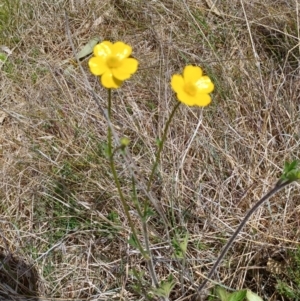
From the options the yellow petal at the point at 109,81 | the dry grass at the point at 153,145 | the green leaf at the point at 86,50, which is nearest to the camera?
the yellow petal at the point at 109,81

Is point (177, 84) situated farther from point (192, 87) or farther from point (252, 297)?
point (252, 297)

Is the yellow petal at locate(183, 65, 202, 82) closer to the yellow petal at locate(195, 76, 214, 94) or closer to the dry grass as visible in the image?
the yellow petal at locate(195, 76, 214, 94)

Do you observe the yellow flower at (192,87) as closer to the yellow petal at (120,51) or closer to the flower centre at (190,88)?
the flower centre at (190,88)

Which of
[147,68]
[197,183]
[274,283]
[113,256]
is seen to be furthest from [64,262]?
[147,68]

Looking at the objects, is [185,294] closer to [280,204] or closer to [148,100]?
[280,204]

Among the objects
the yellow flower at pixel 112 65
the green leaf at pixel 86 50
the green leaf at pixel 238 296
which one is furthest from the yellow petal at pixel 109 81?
the green leaf at pixel 86 50

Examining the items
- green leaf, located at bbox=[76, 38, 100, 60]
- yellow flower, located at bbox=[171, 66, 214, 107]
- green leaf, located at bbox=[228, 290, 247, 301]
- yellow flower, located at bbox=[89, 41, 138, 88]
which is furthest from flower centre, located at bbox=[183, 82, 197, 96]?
green leaf, located at bbox=[76, 38, 100, 60]

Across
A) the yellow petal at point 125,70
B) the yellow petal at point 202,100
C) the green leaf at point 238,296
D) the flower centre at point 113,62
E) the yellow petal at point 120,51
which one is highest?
the yellow petal at point 120,51

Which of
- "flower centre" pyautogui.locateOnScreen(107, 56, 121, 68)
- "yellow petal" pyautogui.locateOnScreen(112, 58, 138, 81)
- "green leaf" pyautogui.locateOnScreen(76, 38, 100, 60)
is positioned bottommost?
"yellow petal" pyautogui.locateOnScreen(112, 58, 138, 81)

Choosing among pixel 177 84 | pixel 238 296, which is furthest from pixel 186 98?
pixel 238 296
